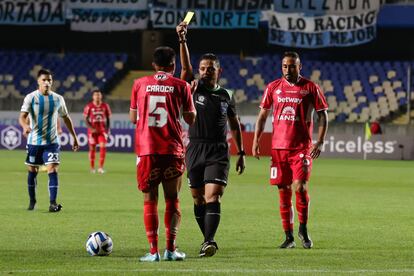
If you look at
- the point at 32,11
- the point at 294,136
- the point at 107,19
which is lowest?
the point at 294,136

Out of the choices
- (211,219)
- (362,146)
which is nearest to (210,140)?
(211,219)

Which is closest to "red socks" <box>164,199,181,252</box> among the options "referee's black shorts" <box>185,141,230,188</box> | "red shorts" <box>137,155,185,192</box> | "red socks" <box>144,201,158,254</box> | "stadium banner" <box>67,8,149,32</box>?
"red socks" <box>144,201,158,254</box>

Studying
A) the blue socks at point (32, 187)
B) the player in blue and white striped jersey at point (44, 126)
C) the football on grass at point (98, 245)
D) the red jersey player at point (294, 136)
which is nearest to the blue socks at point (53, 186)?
the player in blue and white striped jersey at point (44, 126)

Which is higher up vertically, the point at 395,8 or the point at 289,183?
the point at 395,8

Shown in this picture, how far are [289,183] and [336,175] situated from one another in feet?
54.2

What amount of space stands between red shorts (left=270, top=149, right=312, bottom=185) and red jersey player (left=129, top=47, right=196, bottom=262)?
82.5 inches

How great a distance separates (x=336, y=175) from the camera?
1128 inches

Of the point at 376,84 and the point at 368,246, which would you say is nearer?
the point at 368,246

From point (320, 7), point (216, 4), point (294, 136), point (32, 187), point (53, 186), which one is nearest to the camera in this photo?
point (294, 136)

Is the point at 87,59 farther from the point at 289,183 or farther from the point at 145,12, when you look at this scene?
the point at 289,183

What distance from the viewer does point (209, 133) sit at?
1148 cm

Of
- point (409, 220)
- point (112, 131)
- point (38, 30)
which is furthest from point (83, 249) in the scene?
point (38, 30)

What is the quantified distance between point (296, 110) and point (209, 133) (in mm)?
1311

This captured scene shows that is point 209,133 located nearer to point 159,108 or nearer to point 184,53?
point 184,53
